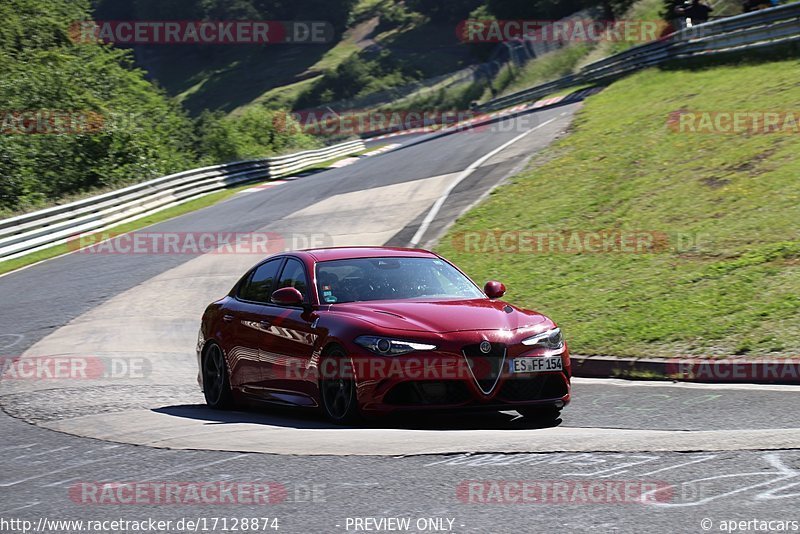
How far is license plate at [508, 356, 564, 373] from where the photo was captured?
8.34 meters

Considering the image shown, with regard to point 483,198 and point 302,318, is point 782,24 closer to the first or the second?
point 483,198

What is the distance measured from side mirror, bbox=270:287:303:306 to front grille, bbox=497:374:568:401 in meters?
1.91

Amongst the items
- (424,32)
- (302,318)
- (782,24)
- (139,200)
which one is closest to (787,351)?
(302,318)

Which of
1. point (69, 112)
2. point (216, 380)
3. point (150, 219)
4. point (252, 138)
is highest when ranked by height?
point (69, 112)

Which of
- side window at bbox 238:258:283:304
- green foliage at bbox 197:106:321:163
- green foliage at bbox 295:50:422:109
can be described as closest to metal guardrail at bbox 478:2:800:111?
green foliage at bbox 197:106:321:163

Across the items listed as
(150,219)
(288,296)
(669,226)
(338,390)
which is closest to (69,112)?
(150,219)

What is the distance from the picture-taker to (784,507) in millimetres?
5227

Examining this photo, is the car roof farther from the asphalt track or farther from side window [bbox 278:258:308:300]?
the asphalt track

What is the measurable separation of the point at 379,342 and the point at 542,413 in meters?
1.73

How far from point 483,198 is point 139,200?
39.4ft

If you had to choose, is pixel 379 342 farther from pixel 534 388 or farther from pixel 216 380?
pixel 216 380

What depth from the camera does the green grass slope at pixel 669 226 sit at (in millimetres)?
12156

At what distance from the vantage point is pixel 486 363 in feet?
27.0

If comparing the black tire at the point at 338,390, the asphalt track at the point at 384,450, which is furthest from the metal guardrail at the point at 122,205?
the black tire at the point at 338,390
